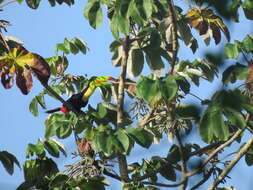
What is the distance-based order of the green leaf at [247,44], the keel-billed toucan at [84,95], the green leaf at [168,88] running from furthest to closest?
the keel-billed toucan at [84,95]
the green leaf at [247,44]
the green leaf at [168,88]

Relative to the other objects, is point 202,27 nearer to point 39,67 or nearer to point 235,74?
point 235,74

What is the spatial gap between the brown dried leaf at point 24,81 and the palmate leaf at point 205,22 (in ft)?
3.95

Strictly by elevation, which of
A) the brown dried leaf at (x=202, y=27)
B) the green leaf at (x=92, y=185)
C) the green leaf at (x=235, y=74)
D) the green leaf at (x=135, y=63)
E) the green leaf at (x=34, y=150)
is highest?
the brown dried leaf at (x=202, y=27)

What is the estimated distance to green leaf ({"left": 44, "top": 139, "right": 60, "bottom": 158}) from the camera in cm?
379

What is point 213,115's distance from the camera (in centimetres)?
250

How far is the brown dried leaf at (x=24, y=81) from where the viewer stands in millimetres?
3410

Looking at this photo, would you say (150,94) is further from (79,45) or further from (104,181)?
(79,45)

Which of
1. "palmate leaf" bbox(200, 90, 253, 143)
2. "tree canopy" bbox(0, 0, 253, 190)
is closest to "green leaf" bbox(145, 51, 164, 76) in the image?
"tree canopy" bbox(0, 0, 253, 190)

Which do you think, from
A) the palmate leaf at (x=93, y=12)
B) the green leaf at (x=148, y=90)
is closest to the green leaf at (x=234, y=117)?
the green leaf at (x=148, y=90)

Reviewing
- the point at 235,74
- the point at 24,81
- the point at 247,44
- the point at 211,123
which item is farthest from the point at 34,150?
the point at 211,123

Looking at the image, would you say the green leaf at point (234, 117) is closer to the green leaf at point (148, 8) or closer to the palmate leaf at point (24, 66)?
the green leaf at point (148, 8)

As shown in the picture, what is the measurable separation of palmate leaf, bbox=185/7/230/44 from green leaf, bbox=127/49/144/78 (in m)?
0.39

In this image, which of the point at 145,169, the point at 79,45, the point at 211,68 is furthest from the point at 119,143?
the point at 79,45

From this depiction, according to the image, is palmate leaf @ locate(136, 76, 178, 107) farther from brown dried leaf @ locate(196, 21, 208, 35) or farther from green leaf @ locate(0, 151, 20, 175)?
brown dried leaf @ locate(196, 21, 208, 35)
